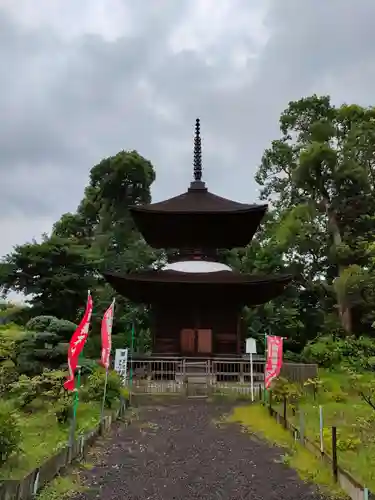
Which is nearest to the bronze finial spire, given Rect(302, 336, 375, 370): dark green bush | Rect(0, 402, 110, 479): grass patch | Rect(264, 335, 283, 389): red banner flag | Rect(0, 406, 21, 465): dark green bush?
Rect(302, 336, 375, 370): dark green bush

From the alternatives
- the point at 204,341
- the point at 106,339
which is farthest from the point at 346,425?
the point at 204,341

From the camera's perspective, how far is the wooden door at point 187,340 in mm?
20203

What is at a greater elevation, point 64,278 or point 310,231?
point 310,231

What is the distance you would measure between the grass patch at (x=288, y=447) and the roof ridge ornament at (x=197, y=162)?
13066mm

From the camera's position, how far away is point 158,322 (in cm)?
2086

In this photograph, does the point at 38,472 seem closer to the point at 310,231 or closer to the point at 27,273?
the point at 27,273

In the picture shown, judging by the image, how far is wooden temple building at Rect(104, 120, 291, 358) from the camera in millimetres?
19656

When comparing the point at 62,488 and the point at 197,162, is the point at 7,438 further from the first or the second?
the point at 197,162

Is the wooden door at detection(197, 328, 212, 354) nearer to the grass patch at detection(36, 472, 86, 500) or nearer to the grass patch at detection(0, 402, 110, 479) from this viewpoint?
the grass patch at detection(0, 402, 110, 479)

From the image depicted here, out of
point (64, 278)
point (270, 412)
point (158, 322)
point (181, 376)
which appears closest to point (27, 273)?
point (64, 278)

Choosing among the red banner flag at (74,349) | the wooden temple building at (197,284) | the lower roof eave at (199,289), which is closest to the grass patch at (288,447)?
the red banner flag at (74,349)

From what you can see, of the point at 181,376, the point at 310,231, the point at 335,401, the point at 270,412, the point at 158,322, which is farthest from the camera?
the point at 310,231

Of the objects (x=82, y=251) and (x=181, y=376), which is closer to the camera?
(x=181, y=376)

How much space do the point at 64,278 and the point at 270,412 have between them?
14348 mm
